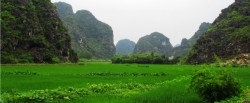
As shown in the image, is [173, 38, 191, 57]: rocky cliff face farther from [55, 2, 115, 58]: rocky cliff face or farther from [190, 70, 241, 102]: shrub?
[190, 70, 241, 102]: shrub

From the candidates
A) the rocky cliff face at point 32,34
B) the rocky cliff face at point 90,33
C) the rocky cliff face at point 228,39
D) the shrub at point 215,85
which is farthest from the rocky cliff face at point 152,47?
the shrub at point 215,85

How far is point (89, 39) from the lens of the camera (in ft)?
562

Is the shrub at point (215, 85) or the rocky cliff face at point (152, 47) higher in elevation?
the rocky cliff face at point (152, 47)

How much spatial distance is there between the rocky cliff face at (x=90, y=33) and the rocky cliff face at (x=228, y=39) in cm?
6407

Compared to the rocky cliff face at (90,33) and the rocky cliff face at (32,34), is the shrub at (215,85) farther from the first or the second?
the rocky cliff face at (90,33)

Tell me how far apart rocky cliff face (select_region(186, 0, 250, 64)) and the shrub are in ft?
188

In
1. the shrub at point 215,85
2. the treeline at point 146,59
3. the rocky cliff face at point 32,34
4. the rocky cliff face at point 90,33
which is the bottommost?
the shrub at point 215,85

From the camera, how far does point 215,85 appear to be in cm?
1292

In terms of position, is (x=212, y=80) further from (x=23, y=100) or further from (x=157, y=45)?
(x=157, y=45)

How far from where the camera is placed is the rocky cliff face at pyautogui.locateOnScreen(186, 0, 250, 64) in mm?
71312

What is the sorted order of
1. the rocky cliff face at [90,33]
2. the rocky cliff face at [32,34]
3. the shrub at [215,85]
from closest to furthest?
the shrub at [215,85], the rocky cliff face at [32,34], the rocky cliff face at [90,33]

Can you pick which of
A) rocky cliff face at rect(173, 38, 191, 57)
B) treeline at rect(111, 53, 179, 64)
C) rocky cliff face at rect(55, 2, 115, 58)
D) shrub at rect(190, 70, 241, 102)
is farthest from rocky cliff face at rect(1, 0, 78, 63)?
rocky cliff face at rect(173, 38, 191, 57)

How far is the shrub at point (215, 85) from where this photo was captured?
13.0 metres

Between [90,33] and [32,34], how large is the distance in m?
113
